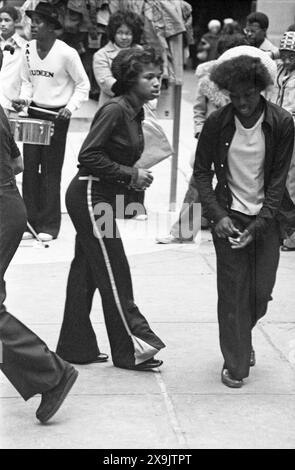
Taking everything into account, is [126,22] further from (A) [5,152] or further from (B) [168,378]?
(A) [5,152]

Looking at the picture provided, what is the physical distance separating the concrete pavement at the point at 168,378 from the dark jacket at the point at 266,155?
91 cm

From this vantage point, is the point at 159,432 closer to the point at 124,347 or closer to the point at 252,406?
the point at 252,406

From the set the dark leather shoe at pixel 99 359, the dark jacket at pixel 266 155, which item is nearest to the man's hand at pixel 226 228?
the dark jacket at pixel 266 155

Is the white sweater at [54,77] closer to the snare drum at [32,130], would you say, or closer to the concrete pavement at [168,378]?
the snare drum at [32,130]

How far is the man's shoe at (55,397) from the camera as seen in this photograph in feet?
17.0

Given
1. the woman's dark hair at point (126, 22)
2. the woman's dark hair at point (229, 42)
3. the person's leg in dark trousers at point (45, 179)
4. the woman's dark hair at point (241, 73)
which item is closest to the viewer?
the woman's dark hair at point (241, 73)

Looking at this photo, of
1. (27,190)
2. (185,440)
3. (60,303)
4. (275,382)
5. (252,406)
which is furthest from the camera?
(27,190)

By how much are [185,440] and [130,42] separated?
18.8ft

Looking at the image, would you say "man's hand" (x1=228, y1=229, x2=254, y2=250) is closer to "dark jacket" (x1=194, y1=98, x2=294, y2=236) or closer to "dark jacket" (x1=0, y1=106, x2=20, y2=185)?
"dark jacket" (x1=194, y1=98, x2=294, y2=236)

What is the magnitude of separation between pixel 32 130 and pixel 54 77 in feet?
2.11

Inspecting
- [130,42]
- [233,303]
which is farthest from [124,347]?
[130,42]

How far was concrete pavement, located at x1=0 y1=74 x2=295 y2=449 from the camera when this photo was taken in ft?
16.7

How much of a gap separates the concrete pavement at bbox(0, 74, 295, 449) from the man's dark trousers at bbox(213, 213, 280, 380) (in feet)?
0.64

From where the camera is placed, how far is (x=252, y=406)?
555cm
